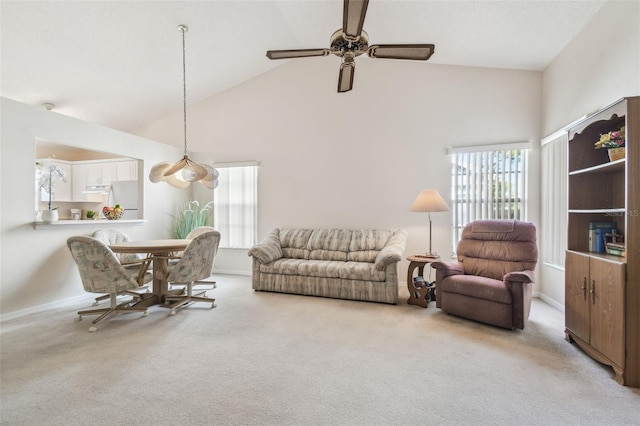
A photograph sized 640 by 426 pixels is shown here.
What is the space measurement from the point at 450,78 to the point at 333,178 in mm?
2308

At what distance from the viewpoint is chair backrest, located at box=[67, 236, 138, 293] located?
289cm

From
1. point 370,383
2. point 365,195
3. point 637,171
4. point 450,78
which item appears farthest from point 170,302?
point 450,78

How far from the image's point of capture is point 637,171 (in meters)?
1.99

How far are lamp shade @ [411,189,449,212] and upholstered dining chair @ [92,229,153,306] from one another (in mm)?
3399

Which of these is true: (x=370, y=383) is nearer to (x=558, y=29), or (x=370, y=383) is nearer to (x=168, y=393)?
(x=168, y=393)

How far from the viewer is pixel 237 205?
18.7ft

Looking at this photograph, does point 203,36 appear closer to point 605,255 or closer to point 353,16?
point 353,16

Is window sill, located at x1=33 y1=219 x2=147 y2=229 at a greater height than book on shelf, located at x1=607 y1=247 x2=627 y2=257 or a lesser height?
greater

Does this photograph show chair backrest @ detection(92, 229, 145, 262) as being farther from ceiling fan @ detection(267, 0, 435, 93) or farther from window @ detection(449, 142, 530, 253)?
window @ detection(449, 142, 530, 253)

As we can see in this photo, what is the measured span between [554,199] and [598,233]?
53.7 inches

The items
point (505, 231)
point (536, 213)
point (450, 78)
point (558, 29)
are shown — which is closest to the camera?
point (558, 29)

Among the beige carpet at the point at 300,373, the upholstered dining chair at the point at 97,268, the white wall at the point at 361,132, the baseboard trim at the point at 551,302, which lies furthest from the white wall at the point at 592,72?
the upholstered dining chair at the point at 97,268

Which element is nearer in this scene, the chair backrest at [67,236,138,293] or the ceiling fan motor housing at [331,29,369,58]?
the ceiling fan motor housing at [331,29,369,58]

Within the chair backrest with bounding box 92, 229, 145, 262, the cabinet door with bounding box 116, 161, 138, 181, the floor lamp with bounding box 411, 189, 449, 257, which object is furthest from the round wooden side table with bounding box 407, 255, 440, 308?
the cabinet door with bounding box 116, 161, 138, 181
